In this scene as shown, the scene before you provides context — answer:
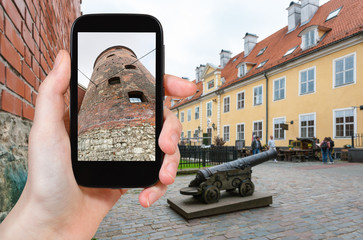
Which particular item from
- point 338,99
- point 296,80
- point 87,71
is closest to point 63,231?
point 87,71

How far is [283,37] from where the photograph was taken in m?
24.2

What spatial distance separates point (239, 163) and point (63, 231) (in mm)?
6136

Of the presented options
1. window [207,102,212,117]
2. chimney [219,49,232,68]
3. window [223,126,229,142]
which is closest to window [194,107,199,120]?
window [207,102,212,117]

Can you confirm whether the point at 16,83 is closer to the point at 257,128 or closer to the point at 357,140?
the point at 357,140

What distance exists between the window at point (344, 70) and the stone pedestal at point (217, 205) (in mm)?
13064

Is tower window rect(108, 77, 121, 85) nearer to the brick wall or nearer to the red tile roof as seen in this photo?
the brick wall

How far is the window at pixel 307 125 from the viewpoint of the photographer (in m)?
17.8

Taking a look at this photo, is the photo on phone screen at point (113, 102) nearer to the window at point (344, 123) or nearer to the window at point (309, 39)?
the window at point (344, 123)

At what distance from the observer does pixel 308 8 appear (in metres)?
21.9

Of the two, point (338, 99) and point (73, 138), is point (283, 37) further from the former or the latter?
point (73, 138)

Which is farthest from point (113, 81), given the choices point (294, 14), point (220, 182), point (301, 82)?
point (294, 14)

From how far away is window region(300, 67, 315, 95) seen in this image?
17.9 meters

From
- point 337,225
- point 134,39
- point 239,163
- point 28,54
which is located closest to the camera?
point 134,39

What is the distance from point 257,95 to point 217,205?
62.2 ft
